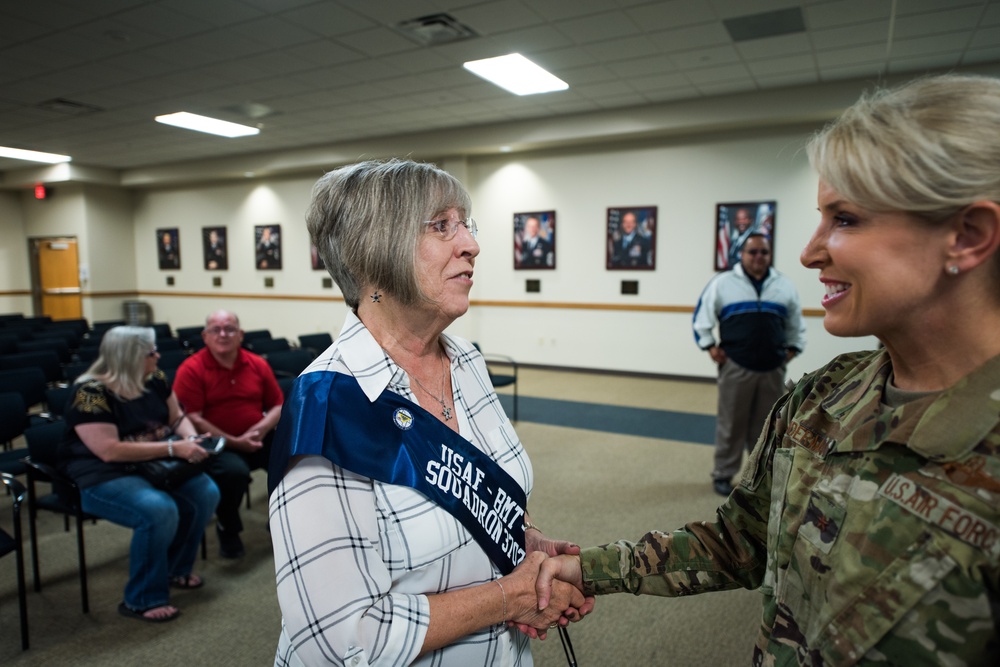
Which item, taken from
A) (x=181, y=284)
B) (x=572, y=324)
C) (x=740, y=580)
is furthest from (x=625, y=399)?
(x=181, y=284)

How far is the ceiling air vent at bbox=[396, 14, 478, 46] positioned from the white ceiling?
108 millimetres

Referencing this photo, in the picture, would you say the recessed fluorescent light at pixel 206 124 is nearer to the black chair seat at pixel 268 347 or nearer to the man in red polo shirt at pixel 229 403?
the black chair seat at pixel 268 347

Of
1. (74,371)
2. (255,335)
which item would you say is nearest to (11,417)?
(74,371)

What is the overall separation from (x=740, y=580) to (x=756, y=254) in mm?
3132

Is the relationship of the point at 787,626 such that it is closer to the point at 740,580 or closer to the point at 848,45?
the point at 740,580

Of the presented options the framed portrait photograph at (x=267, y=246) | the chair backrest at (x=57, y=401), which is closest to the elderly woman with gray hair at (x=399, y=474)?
the chair backrest at (x=57, y=401)

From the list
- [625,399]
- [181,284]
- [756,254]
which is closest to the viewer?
[756,254]

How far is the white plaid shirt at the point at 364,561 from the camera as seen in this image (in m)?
0.97

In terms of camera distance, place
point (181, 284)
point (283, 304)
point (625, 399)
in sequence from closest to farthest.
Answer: point (625, 399)
point (283, 304)
point (181, 284)

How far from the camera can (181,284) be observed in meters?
12.7

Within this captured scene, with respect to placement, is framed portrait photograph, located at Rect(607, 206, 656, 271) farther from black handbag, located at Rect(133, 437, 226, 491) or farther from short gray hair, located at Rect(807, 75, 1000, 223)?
short gray hair, located at Rect(807, 75, 1000, 223)

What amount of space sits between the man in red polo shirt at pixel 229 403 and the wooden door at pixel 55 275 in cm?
1194

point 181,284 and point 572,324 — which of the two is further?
point 181,284

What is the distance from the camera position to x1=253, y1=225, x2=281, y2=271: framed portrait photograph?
1132cm
